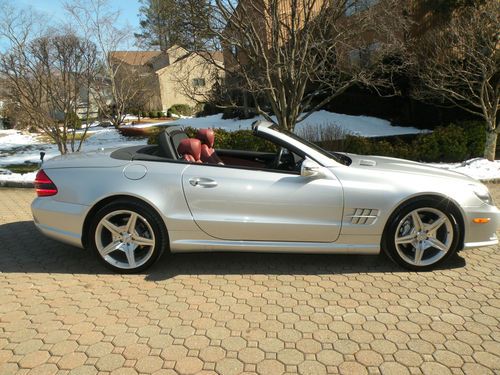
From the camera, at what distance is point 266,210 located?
137 inches

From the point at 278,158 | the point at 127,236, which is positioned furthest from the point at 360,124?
the point at 127,236

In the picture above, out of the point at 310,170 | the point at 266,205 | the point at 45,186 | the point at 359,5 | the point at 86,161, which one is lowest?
the point at 266,205

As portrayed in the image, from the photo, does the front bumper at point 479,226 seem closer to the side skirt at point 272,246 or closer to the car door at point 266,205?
the side skirt at point 272,246

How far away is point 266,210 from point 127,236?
4.28 feet

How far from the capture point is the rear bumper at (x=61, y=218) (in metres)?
3.58

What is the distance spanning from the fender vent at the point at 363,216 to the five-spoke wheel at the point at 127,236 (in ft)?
5.64

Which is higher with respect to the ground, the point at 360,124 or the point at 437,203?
the point at 360,124

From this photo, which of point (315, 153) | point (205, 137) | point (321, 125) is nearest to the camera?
point (315, 153)

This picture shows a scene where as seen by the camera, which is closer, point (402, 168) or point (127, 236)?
point (127, 236)

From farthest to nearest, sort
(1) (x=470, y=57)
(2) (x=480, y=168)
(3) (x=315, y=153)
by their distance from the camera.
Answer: (1) (x=470, y=57)
(2) (x=480, y=168)
(3) (x=315, y=153)

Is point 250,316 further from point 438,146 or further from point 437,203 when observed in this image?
point 438,146

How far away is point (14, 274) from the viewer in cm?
369

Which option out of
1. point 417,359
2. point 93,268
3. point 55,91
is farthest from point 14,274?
point 55,91

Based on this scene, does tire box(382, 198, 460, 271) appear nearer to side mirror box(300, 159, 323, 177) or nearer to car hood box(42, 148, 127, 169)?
side mirror box(300, 159, 323, 177)
